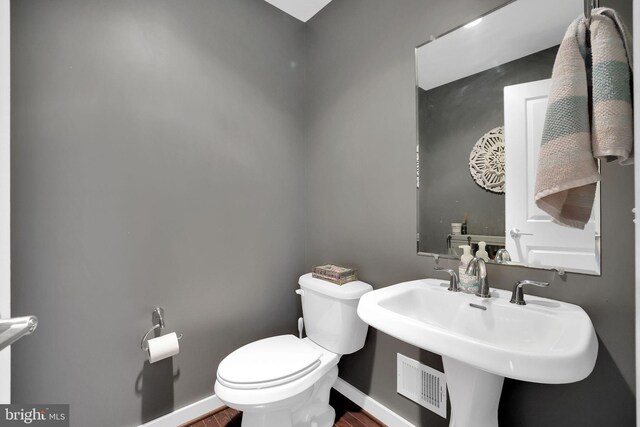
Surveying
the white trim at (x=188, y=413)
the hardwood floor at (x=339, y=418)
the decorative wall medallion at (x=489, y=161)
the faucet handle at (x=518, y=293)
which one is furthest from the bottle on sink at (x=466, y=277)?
the white trim at (x=188, y=413)

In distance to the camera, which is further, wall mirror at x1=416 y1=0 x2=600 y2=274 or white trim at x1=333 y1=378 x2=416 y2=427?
white trim at x1=333 y1=378 x2=416 y2=427

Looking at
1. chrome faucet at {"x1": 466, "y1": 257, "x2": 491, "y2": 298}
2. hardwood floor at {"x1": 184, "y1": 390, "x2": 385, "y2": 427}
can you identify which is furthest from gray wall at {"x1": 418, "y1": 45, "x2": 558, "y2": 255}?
hardwood floor at {"x1": 184, "y1": 390, "x2": 385, "y2": 427}

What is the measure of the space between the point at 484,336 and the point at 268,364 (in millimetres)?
890

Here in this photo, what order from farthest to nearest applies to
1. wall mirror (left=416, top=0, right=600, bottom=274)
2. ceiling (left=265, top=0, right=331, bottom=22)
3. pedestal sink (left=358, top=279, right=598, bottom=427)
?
ceiling (left=265, top=0, right=331, bottom=22)
wall mirror (left=416, top=0, right=600, bottom=274)
pedestal sink (left=358, top=279, right=598, bottom=427)

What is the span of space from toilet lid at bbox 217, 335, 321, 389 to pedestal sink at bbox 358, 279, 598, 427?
1.66 feet

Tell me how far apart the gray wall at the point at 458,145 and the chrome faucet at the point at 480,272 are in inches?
5.6

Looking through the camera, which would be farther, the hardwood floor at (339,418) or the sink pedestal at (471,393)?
the hardwood floor at (339,418)

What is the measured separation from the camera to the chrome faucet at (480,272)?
3.48 feet

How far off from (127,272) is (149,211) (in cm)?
30

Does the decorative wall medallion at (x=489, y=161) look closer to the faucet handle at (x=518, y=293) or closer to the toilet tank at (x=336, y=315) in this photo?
the faucet handle at (x=518, y=293)

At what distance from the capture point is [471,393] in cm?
92

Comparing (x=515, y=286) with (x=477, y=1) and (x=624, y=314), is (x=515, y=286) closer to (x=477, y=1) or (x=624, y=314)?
(x=624, y=314)

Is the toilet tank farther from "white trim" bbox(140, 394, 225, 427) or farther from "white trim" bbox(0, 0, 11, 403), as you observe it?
"white trim" bbox(0, 0, 11, 403)

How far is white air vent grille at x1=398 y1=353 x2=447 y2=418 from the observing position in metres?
1.26
